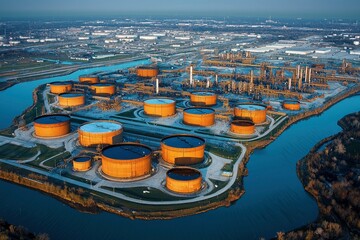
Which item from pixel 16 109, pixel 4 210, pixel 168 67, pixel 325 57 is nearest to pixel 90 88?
pixel 16 109

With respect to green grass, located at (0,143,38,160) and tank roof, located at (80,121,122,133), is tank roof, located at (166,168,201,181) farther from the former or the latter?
green grass, located at (0,143,38,160)

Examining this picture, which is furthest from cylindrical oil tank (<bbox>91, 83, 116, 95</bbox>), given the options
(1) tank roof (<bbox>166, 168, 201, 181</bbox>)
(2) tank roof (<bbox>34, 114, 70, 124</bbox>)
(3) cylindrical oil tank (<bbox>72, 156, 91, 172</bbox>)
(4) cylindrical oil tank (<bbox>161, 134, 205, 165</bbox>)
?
(1) tank roof (<bbox>166, 168, 201, 181</bbox>)

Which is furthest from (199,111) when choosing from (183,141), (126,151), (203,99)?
(126,151)

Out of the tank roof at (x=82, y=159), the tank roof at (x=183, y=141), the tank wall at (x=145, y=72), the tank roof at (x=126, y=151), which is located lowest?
the tank roof at (x=82, y=159)

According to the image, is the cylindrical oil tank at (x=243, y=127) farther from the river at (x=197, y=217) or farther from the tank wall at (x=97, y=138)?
the tank wall at (x=97, y=138)

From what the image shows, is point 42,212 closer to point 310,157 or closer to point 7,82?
point 310,157

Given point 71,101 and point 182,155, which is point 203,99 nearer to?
point 71,101

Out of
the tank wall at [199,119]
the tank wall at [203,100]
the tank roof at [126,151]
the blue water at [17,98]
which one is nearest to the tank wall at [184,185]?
the tank roof at [126,151]
